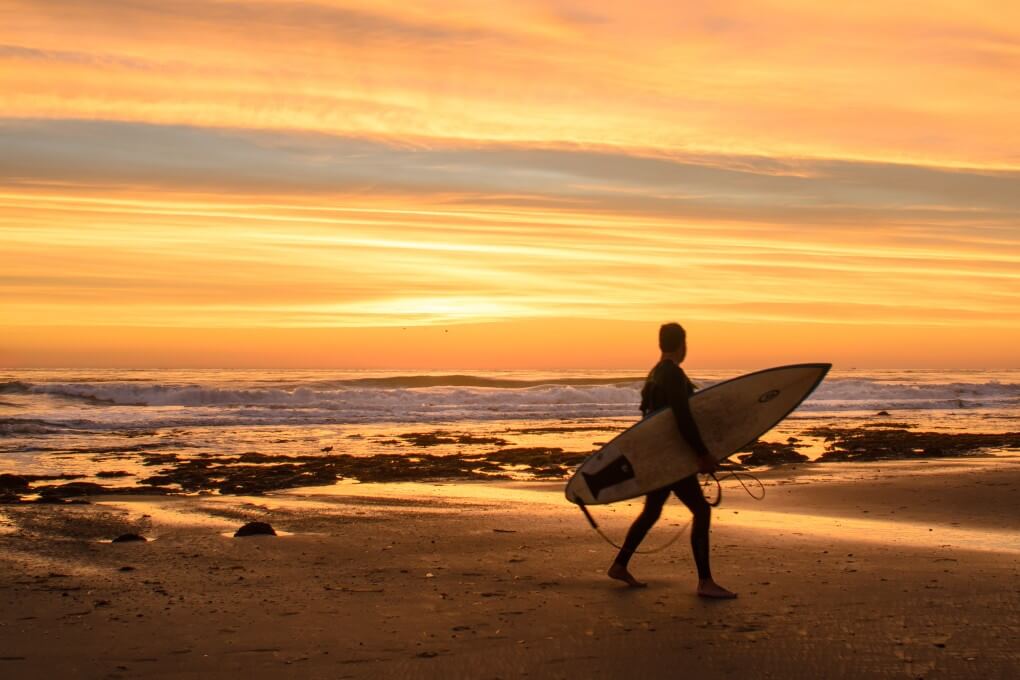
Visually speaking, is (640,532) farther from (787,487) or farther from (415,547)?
(787,487)

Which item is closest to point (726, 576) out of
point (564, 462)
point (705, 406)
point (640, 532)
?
point (640, 532)

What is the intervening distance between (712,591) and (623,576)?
703 mm

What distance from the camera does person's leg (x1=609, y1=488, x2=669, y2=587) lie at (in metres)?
6.90

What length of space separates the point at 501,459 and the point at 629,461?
10.2 metres

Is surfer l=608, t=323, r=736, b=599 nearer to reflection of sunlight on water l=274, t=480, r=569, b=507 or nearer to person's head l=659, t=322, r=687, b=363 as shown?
person's head l=659, t=322, r=687, b=363

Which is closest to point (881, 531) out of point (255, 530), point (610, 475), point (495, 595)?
point (610, 475)

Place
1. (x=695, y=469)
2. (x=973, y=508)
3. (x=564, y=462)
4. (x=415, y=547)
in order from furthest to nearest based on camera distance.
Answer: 1. (x=564, y=462)
2. (x=973, y=508)
3. (x=415, y=547)
4. (x=695, y=469)

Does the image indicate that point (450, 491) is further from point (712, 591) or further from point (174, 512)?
point (712, 591)

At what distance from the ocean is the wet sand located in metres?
7.84

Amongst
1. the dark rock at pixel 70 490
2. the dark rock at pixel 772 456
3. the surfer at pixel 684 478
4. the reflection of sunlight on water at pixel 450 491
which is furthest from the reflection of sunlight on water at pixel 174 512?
the dark rock at pixel 772 456

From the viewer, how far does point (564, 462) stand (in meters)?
16.7

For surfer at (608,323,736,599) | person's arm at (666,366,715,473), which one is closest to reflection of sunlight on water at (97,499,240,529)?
surfer at (608,323,736,599)

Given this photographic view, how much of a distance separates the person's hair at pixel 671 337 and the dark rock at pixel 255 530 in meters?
4.18

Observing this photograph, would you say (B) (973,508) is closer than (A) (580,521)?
No
